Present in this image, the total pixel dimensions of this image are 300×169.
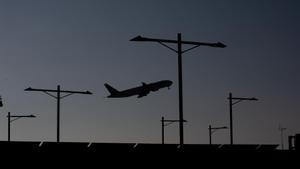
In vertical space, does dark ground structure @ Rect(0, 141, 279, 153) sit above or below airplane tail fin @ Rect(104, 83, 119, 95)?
below

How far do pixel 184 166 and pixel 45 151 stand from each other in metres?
7.51

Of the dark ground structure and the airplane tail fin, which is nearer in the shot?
the dark ground structure

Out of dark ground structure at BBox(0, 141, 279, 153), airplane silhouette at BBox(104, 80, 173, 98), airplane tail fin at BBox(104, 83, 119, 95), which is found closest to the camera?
dark ground structure at BBox(0, 141, 279, 153)

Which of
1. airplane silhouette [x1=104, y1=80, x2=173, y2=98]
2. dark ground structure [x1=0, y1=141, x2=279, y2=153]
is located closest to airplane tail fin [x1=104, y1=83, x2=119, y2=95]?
airplane silhouette [x1=104, y1=80, x2=173, y2=98]

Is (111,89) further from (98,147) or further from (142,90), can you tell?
(98,147)

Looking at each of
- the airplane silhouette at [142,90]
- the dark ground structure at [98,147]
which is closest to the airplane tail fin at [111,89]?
the airplane silhouette at [142,90]

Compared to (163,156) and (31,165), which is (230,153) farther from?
(31,165)

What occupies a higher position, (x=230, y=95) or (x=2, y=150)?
(x=230, y=95)

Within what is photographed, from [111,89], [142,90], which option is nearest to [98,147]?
[142,90]

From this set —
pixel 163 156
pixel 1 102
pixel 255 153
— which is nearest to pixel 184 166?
pixel 163 156

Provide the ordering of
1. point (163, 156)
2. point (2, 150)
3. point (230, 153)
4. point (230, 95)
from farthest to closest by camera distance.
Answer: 1. point (230, 95)
2. point (230, 153)
3. point (163, 156)
4. point (2, 150)

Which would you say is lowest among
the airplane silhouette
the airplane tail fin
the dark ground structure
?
the dark ground structure

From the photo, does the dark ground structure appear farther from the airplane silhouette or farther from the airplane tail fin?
the airplane tail fin

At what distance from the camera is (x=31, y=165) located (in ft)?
107
